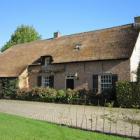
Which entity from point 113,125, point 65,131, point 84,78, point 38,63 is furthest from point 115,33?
point 65,131

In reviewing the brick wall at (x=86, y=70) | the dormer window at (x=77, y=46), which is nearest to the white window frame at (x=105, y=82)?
the brick wall at (x=86, y=70)

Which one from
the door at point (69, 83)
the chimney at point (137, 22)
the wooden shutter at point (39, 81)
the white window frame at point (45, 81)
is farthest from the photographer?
the wooden shutter at point (39, 81)

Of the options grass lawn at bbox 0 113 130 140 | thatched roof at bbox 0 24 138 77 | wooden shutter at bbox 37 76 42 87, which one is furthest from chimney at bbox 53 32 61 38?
grass lawn at bbox 0 113 130 140

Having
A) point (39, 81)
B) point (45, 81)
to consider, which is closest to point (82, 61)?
point (45, 81)

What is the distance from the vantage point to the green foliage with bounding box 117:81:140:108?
22.5m

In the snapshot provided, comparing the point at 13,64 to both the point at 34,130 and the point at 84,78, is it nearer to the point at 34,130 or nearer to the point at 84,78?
Result: the point at 84,78

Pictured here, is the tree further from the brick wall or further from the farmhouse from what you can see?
the brick wall

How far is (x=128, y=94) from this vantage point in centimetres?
2300

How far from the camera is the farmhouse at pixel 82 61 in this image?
26845 millimetres

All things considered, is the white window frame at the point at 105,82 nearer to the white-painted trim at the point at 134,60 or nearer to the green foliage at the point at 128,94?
the white-painted trim at the point at 134,60

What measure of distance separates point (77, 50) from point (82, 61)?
2.34 metres

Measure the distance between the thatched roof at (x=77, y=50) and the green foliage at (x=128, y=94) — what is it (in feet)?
11.9

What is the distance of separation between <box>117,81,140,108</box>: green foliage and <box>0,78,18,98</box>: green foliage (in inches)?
521

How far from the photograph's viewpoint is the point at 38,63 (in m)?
33.2
